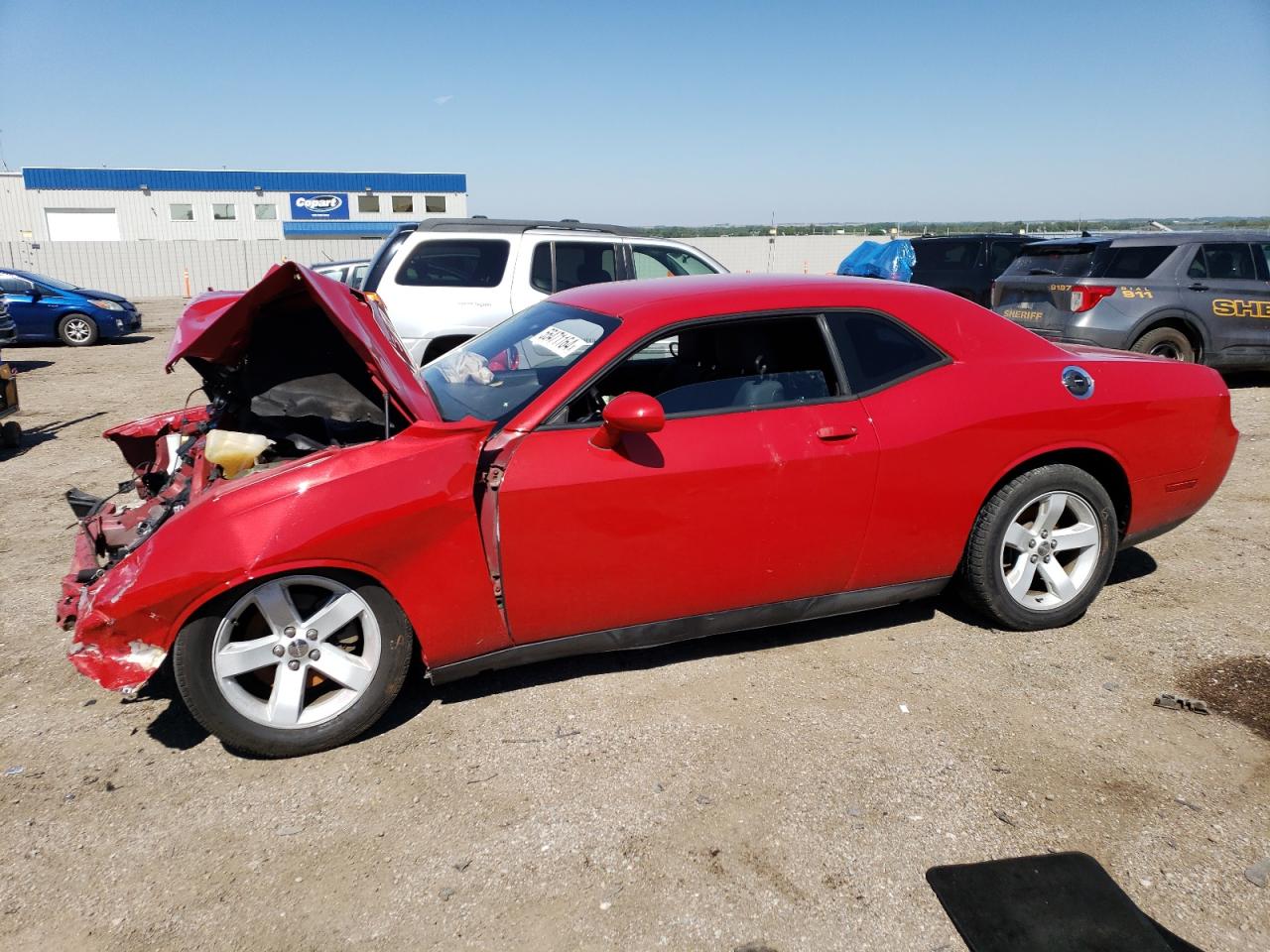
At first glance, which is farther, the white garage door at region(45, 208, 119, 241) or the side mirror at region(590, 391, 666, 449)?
the white garage door at region(45, 208, 119, 241)

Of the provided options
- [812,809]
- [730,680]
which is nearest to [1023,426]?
[730,680]

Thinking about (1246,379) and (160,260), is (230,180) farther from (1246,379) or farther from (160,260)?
(1246,379)

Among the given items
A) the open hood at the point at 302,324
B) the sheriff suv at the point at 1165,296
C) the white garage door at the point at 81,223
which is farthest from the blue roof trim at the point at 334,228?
the open hood at the point at 302,324

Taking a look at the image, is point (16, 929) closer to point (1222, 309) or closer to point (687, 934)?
point (687, 934)

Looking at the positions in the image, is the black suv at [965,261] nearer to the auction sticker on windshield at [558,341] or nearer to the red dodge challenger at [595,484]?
the red dodge challenger at [595,484]

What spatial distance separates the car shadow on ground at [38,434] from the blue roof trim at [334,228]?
126 feet

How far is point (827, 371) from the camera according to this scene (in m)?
3.61

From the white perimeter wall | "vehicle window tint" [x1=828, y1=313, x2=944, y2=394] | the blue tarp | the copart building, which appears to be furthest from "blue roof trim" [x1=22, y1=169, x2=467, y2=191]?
"vehicle window tint" [x1=828, y1=313, x2=944, y2=394]

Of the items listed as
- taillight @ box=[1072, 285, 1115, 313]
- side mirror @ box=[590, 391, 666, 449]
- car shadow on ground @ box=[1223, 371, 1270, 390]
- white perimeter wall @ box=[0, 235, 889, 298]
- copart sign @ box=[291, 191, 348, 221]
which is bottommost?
car shadow on ground @ box=[1223, 371, 1270, 390]

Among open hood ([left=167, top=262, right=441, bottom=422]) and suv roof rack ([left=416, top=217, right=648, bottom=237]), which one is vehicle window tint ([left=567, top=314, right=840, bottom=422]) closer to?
open hood ([left=167, top=262, right=441, bottom=422])

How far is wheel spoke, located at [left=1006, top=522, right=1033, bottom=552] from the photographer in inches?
151

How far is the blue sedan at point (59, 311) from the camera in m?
15.6

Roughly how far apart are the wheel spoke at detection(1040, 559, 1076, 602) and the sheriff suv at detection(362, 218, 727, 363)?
180 inches

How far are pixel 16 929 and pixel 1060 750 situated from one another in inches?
129
